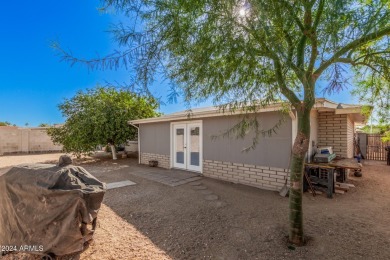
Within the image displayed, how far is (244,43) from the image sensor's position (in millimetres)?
2354

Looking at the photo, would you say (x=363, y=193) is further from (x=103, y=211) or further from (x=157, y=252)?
(x=103, y=211)

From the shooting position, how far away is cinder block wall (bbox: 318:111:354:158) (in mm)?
7066

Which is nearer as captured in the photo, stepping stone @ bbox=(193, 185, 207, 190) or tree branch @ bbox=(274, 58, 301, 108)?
tree branch @ bbox=(274, 58, 301, 108)

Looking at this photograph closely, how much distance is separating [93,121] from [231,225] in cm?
1083

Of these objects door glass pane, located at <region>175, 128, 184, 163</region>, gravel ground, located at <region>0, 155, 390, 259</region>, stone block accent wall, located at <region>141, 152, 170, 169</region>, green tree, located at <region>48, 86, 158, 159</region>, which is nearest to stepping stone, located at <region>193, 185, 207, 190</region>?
gravel ground, located at <region>0, 155, 390, 259</region>

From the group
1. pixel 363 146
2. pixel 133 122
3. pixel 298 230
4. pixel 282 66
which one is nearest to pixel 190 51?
pixel 282 66

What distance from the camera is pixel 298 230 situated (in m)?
3.22

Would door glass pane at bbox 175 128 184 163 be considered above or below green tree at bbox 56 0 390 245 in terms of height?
below

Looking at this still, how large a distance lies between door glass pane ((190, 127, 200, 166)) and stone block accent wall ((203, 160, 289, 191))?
0.66 m

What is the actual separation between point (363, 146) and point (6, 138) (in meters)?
30.0

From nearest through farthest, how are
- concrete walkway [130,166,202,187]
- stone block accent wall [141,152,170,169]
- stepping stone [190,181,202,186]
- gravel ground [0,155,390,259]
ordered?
1. gravel ground [0,155,390,259]
2. stepping stone [190,181,202,186]
3. concrete walkway [130,166,202,187]
4. stone block accent wall [141,152,170,169]

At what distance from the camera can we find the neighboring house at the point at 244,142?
5996mm

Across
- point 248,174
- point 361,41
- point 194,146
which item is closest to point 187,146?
point 194,146

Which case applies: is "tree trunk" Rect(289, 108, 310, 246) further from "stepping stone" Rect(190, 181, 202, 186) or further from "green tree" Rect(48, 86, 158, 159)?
"green tree" Rect(48, 86, 158, 159)
